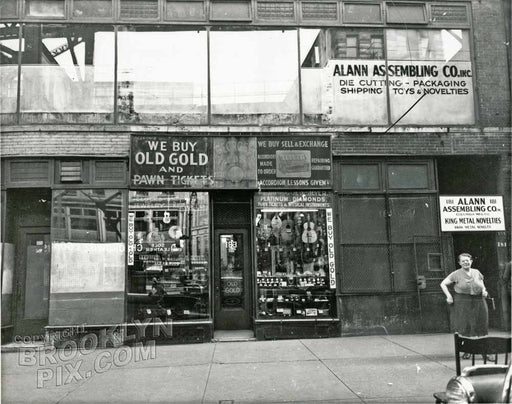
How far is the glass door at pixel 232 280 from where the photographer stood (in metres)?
10.1

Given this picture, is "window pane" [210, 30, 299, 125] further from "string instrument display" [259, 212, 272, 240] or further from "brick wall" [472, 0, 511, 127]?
"brick wall" [472, 0, 511, 127]

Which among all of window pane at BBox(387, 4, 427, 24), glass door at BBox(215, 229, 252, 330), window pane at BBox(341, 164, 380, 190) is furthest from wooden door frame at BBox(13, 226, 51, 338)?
window pane at BBox(387, 4, 427, 24)

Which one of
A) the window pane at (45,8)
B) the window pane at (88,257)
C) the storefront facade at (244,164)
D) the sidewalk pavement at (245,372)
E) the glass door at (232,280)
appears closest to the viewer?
the sidewalk pavement at (245,372)

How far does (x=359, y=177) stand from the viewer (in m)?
10.1

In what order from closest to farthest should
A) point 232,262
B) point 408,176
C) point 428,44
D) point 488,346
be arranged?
point 488,346 < point 408,176 < point 232,262 < point 428,44

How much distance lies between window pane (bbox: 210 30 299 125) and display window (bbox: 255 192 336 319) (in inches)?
72.2

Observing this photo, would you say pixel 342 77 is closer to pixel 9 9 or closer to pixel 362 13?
pixel 362 13

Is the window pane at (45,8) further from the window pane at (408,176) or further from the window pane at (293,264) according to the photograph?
the window pane at (408,176)

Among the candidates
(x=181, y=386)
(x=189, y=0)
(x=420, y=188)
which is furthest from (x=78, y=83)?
(x=420, y=188)

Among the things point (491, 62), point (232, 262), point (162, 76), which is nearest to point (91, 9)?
point (162, 76)

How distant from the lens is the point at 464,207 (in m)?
10.1


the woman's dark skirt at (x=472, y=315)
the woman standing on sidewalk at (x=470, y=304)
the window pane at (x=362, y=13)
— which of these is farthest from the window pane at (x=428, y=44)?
the woman's dark skirt at (x=472, y=315)

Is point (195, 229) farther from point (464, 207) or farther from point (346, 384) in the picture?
point (464, 207)

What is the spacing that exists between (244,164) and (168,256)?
250cm
